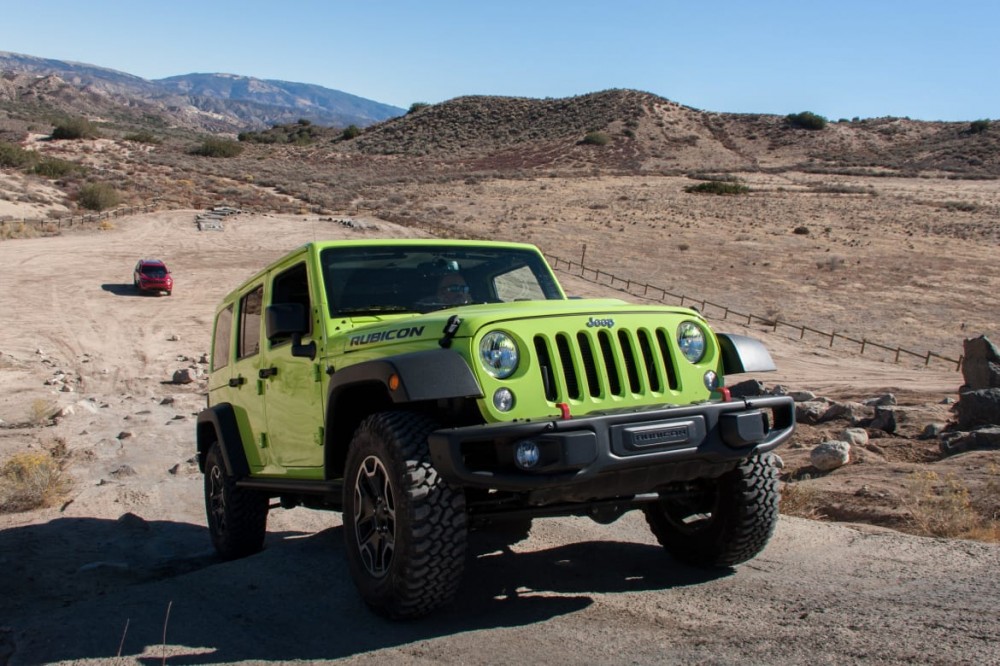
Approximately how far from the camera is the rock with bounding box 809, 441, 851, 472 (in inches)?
376

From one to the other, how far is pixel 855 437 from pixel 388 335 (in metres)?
7.74

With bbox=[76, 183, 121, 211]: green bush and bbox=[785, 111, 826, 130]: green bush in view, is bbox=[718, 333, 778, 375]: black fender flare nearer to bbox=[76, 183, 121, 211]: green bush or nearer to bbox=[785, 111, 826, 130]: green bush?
bbox=[76, 183, 121, 211]: green bush

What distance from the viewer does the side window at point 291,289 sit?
5.98m

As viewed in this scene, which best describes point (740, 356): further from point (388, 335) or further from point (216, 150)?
point (216, 150)

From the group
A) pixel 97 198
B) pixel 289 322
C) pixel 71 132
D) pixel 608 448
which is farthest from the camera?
pixel 71 132

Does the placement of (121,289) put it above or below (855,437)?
below

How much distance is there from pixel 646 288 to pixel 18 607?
103ft

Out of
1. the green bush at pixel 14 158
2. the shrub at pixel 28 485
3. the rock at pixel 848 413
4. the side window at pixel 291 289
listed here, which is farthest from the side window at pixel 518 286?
the green bush at pixel 14 158

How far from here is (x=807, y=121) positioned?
9581cm

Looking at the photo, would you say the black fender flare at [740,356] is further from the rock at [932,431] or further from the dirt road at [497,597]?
the rock at [932,431]

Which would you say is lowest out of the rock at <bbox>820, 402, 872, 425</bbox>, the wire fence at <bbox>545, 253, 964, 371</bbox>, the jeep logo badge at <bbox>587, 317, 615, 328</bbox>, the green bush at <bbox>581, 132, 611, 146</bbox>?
the wire fence at <bbox>545, 253, 964, 371</bbox>

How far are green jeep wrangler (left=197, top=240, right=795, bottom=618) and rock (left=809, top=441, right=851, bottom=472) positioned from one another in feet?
13.7

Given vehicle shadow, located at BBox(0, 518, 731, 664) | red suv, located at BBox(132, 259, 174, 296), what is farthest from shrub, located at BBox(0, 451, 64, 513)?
red suv, located at BBox(132, 259, 174, 296)

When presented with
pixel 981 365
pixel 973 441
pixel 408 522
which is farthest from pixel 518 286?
pixel 981 365
